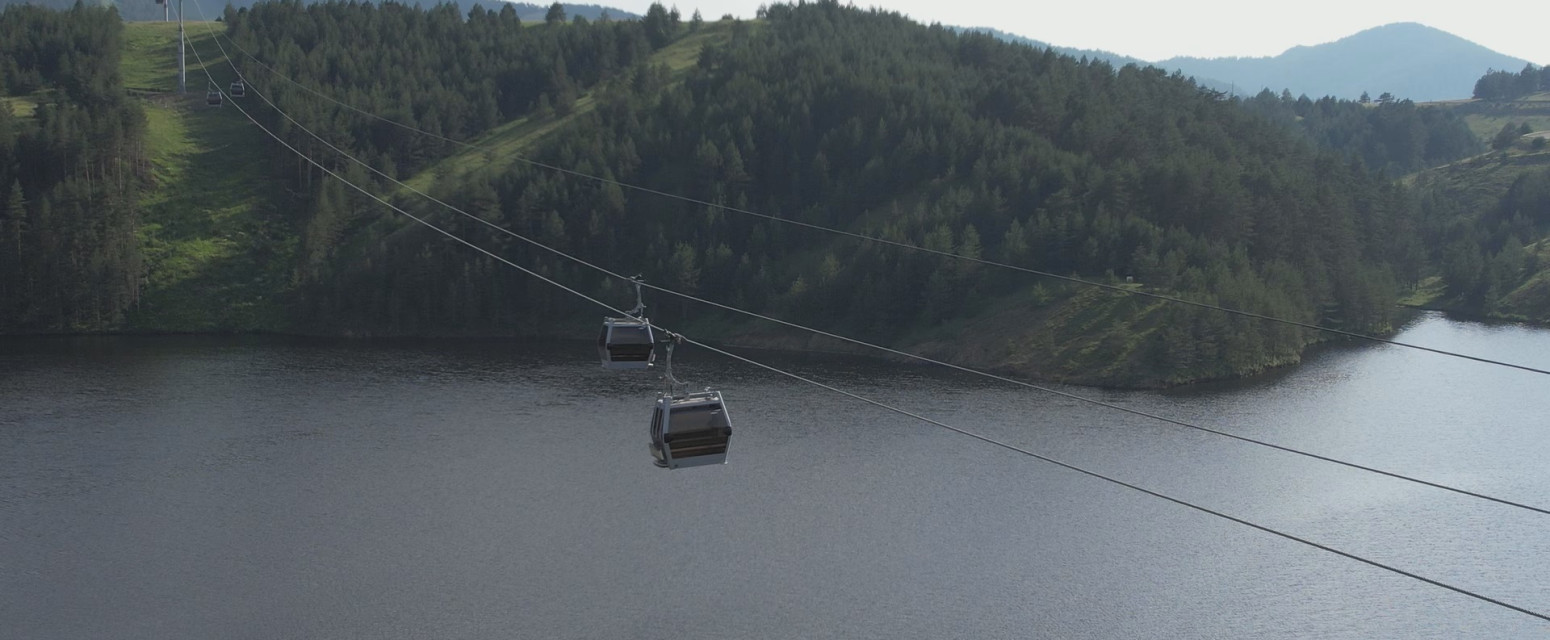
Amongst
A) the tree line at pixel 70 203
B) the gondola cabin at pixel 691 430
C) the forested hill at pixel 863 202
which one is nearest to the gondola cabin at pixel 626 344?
the gondola cabin at pixel 691 430

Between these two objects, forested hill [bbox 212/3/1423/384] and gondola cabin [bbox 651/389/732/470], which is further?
forested hill [bbox 212/3/1423/384]

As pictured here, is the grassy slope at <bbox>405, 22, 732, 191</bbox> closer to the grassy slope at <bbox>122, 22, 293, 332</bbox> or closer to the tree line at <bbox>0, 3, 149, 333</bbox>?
the grassy slope at <bbox>122, 22, 293, 332</bbox>

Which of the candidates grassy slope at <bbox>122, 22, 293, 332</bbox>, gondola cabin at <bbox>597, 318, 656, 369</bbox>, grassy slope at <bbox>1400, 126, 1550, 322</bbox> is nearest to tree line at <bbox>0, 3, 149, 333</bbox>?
grassy slope at <bbox>122, 22, 293, 332</bbox>

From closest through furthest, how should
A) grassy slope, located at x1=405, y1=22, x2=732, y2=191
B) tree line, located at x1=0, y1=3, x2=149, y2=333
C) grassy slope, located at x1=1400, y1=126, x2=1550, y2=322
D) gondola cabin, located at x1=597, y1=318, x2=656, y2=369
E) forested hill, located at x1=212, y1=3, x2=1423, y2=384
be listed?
1. gondola cabin, located at x1=597, y1=318, x2=656, y2=369
2. forested hill, located at x1=212, y1=3, x2=1423, y2=384
3. tree line, located at x1=0, y1=3, x2=149, y2=333
4. grassy slope, located at x1=1400, y1=126, x2=1550, y2=322
5. grassy slope, located at x1=405, y1=22, x2=732, y2=191

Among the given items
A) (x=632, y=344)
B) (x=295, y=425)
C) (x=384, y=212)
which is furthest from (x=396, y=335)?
(x=632, y=344)

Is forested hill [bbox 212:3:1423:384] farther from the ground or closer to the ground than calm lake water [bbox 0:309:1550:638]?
farther from the ground

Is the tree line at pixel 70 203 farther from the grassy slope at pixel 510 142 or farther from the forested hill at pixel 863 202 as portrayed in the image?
the grassy slope at pixel 510 142
